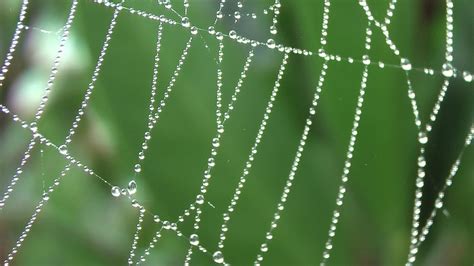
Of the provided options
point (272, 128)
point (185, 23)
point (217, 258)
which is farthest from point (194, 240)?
point (272, 128)

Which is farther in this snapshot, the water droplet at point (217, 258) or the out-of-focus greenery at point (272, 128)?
the out-of-focus greenery at point (272, 128)

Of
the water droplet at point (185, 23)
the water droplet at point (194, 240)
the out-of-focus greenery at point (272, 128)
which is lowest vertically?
the out-of-focus greenery at point (272, 128)

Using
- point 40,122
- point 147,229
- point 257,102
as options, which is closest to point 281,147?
point 257,102

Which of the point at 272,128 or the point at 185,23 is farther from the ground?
the point at 185,23

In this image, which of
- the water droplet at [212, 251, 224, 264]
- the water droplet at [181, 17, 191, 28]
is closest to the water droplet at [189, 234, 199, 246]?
the water droplet at [212, 251, 224, 264]

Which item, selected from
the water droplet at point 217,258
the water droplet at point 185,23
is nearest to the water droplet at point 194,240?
the water droplet at point 217,258

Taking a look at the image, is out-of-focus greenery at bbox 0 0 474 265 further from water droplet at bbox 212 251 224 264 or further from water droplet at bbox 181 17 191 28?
water droplet at bbox 212 251 224 264

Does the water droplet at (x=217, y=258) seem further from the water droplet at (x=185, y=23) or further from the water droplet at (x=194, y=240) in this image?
the water droplet at (x=185, y=23)

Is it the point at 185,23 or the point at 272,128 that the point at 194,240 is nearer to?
the point at 185,23
